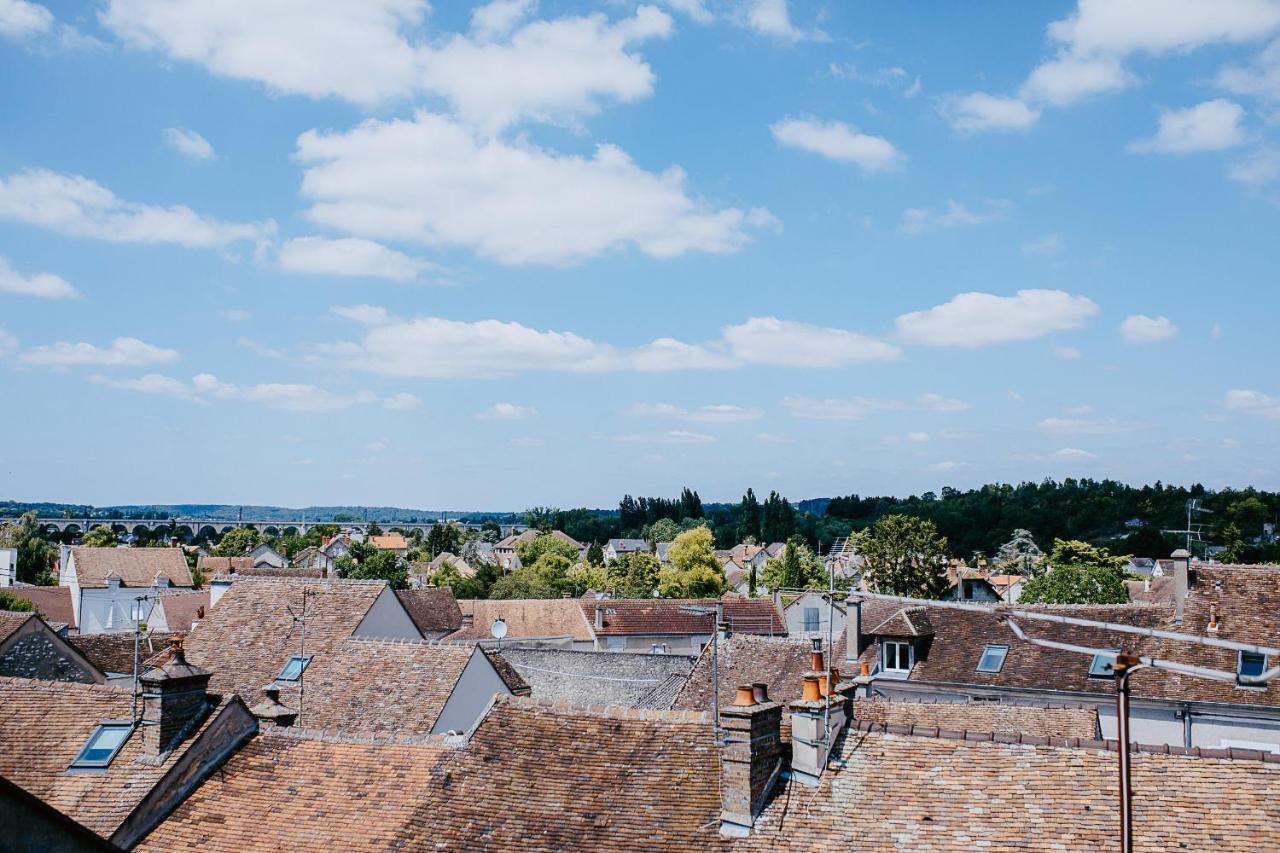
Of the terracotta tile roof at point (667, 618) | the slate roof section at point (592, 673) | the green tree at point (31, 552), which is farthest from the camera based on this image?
the green tree at point (31, 552)

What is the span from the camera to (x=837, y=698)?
54.6 ft

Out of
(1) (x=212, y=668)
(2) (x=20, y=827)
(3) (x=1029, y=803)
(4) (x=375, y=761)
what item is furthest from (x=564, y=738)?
(1) (x=212, y=668)

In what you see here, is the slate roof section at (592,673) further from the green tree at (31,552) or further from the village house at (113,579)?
the green tree at (31,552)

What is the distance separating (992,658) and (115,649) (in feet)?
112

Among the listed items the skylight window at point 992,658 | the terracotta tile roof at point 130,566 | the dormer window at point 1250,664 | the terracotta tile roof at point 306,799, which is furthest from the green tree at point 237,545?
the dormer window at point 1250,664

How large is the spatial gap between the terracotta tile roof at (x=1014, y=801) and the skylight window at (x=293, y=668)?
64.4 feet

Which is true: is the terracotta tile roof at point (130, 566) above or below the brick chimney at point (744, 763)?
below

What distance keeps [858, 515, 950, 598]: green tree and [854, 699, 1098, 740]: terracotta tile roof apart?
50789 mm

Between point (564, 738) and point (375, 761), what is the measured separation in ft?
11.7

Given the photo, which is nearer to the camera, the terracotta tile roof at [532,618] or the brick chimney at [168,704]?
the brick chimney at [168,704]

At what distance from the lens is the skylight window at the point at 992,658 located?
38188 mm

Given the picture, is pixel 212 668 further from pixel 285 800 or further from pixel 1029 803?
pixel 1029 803

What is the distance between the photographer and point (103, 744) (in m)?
19.0

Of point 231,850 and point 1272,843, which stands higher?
point 1272,843
